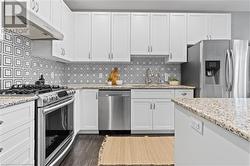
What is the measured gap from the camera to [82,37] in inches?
171

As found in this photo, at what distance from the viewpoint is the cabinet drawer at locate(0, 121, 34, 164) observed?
57.5 inches

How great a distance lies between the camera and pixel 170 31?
4.38 m

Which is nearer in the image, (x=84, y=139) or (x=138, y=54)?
(x=84, y=139)

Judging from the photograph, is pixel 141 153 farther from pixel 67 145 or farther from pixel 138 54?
pixel 138 54

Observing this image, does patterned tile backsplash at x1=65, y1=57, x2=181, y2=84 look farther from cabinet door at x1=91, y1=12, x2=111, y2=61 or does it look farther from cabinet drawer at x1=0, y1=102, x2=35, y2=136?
cabinet drawer at x1=0, y1=102, x2=35, y2=136

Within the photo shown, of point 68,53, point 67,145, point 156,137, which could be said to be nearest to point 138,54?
point 68,53

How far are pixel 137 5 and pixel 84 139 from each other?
2.68 metres

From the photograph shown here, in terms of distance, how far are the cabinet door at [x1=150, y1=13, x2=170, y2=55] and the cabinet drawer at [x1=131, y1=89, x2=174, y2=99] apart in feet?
2.77

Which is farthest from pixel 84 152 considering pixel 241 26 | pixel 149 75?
pixel 241 26

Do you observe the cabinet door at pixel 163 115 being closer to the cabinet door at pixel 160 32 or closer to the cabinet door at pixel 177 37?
the cabinet door at pixel 177 37

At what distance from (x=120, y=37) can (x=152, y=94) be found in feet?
4.17

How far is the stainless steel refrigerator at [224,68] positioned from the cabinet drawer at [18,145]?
2.71m

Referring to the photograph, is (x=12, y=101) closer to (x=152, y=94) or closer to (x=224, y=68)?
(x=152, y=94)

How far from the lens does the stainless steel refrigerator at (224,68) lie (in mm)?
3580
